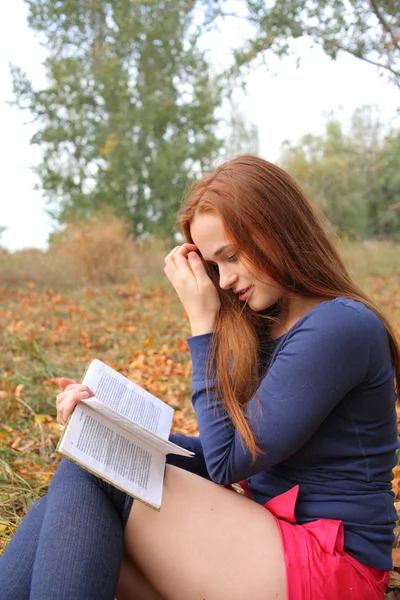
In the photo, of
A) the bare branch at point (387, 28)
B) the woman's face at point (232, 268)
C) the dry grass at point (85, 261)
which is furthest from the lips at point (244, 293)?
the dry grass at point (85, 261)

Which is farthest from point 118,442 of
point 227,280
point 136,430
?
point 227,280

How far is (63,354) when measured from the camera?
18.8ft

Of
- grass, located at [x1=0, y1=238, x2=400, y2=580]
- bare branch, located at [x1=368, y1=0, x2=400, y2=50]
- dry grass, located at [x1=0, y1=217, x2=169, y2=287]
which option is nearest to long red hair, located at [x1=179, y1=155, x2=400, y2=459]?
grass, located at [x1=0, y1=238, x2=400, y2=580]

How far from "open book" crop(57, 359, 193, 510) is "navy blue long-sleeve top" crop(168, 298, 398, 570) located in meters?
0.14

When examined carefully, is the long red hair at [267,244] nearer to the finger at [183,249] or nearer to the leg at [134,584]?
the finger at [183,249]

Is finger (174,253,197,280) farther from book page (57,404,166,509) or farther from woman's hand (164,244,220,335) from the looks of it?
book page (57,404,166,509)

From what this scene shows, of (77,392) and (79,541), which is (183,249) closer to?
(77,392)

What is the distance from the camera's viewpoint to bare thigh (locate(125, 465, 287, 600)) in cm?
146

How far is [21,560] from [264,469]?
62cm

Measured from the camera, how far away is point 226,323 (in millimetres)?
1816

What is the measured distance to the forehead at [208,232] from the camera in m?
1.77

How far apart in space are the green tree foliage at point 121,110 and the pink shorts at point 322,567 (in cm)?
1376

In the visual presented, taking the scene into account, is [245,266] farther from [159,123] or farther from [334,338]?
[159,123]

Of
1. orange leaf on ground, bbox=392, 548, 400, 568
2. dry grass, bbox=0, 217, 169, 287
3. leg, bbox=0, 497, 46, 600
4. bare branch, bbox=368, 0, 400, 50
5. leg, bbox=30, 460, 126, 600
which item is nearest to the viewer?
leg, bbox=30, 460, 126, 600
